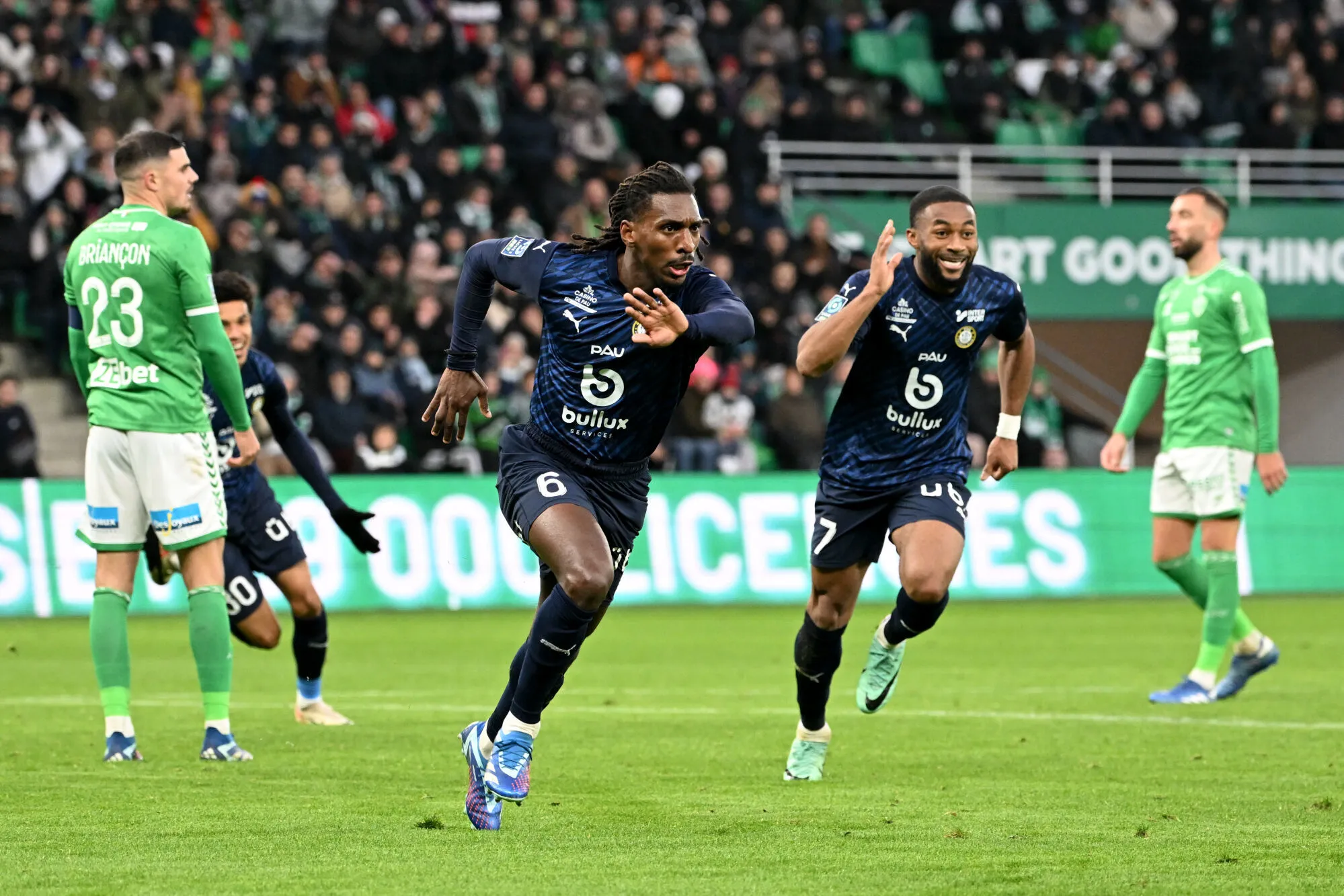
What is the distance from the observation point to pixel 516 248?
715 centimetres

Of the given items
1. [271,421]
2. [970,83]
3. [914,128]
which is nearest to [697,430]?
[914,128]

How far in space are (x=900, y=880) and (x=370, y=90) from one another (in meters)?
19.9

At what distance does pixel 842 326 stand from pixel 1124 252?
20.5m

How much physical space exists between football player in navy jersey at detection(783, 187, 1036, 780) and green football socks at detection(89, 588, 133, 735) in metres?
2.76

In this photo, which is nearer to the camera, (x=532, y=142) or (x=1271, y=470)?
(x=1271, y=470)

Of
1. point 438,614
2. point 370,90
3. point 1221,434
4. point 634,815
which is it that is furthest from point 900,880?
point 370,90

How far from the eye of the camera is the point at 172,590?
18.2 metres

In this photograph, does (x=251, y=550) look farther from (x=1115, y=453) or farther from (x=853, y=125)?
(x=853, y=125)

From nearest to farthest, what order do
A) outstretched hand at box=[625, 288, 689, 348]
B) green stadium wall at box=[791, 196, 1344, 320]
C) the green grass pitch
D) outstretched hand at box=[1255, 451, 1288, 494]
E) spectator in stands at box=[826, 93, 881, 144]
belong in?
1. the green grass pitch
2. outstretched hand at box=[625, 288, 689, 348]
3. outstretched hand at box=[1255, 451, 1288, 494]
4. spectator in stands at box=[826, 93, 881, 144]
5. green stadium wall at box=[791, 196, 1344, 320]

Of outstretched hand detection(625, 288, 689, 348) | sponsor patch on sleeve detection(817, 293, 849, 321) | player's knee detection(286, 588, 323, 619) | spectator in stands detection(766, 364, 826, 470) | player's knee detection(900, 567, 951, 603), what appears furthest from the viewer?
spectator in stands detection(766, 364, 826, 470)

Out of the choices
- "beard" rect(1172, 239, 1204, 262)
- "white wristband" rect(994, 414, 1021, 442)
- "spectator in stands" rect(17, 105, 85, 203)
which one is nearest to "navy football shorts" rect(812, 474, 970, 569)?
"white wristband" rect(994, 414, 1021, 442)

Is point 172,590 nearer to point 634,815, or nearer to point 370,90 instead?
point 370,90

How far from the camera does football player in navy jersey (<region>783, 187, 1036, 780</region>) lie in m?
8.09

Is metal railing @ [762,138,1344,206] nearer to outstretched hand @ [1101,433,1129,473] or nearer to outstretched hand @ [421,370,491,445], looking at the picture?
outstretched hand @ [1101,433,1129,473]
